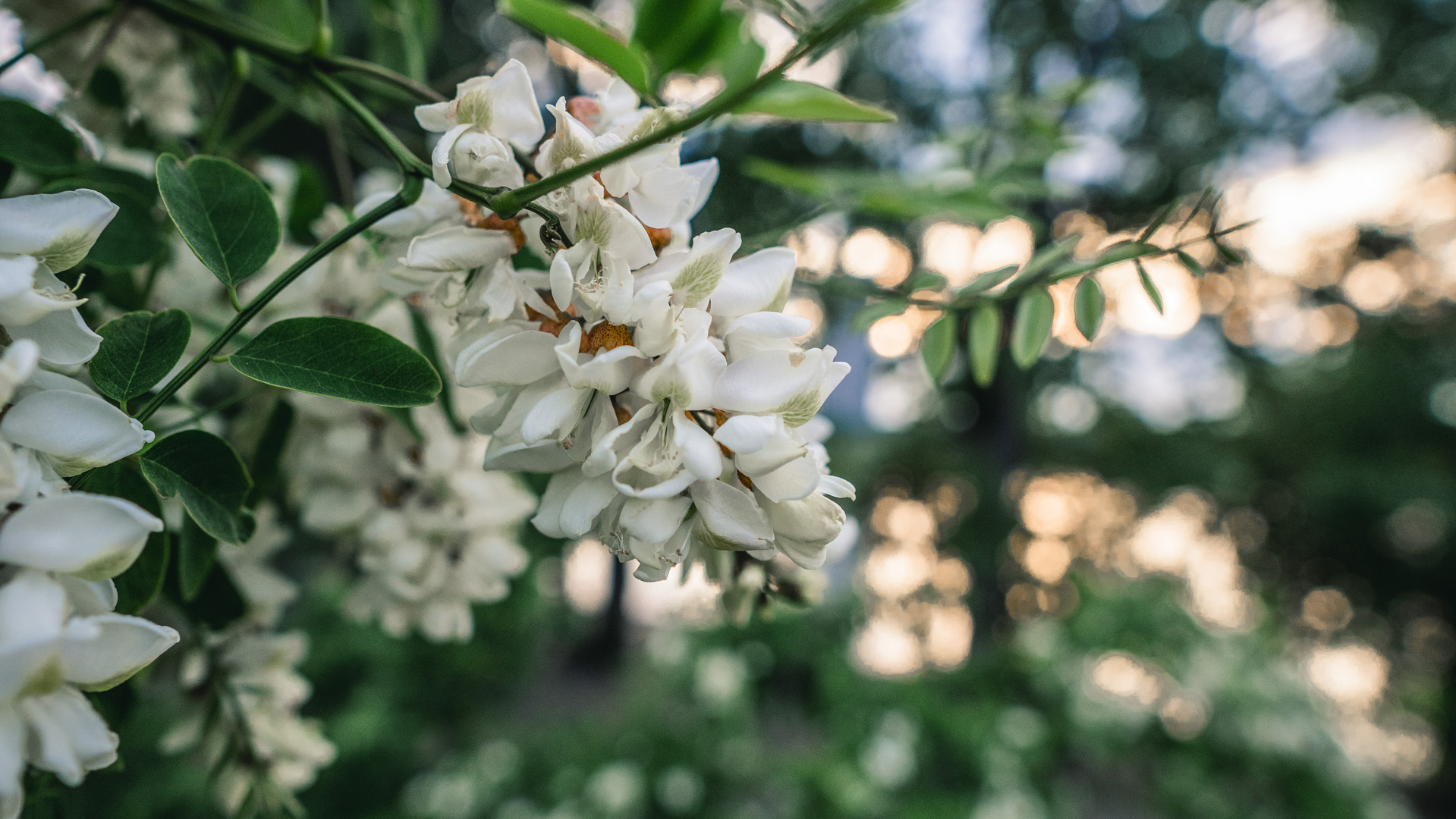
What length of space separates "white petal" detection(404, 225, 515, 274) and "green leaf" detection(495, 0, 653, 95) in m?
0.07

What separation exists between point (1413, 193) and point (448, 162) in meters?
5.24

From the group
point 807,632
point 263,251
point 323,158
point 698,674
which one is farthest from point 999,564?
point 263,251

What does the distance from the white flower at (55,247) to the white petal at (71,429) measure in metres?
0.02

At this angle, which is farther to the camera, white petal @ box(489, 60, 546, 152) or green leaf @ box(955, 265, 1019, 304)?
green leaf @ box(955, 265, 1019, 304)

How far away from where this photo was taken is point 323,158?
3078mm

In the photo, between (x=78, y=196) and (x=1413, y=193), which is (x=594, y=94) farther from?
(x=1413, y=193)

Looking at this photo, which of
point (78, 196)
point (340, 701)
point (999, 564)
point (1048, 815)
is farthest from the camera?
point (999, 564)

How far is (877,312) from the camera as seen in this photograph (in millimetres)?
401

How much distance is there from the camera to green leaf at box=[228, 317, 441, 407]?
0.25 m

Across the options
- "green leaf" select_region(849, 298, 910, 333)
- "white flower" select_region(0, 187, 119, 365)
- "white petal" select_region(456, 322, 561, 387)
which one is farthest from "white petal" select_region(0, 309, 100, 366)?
"green leaf" select_region(849, 298, 910, 333)

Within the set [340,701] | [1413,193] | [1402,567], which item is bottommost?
[340,701]

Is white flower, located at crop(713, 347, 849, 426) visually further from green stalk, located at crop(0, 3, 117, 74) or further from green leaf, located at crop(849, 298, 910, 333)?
green stalk, located at crop(0, 3, 117, 74)

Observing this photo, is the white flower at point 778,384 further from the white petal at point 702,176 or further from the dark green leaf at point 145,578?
the dark green leaf at point 145,578

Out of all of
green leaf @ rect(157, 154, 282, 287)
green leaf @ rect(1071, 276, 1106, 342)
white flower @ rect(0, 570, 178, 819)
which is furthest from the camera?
green leaf @ rect(1071, 276, 1106, 342)
